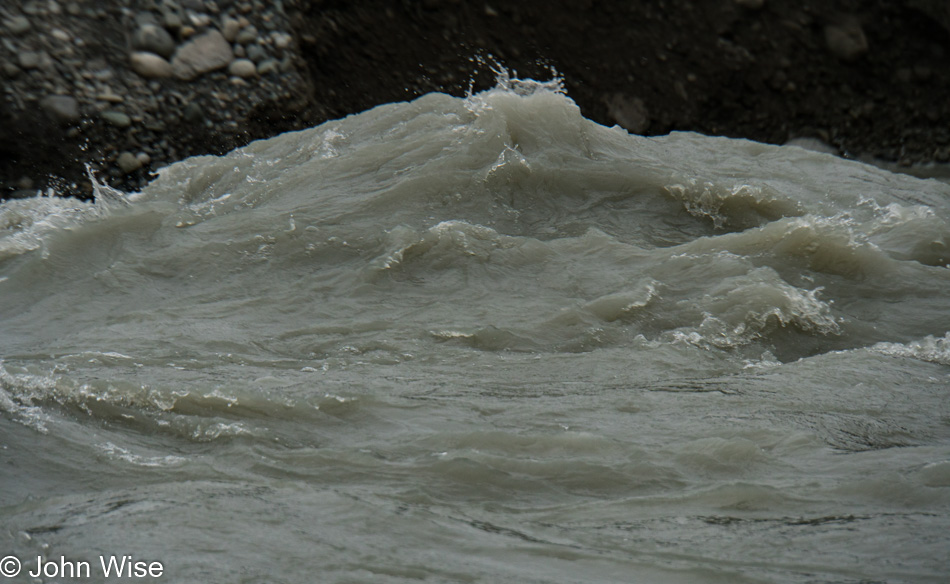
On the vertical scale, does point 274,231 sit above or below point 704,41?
below

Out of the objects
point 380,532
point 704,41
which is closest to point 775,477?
point 380,532

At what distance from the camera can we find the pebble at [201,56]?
7.70 metres

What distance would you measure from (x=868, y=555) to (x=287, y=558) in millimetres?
1309

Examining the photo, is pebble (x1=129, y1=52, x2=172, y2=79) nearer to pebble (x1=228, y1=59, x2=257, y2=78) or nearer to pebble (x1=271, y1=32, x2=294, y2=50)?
pebble (x1=228, y1=59, x2=257, y2=78)

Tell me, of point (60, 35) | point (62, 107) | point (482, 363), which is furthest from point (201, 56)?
point (482, 363)

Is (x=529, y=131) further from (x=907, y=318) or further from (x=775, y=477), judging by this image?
(x=775, y=477)

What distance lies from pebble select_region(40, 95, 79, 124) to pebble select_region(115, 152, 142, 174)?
0.41 metres

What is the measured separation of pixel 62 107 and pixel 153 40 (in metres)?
0.90

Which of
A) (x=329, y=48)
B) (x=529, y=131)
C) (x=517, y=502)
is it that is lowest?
(x=517, y=502)

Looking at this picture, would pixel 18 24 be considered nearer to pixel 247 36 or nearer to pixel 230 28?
pixel 230 28

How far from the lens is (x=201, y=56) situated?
25.5 feet

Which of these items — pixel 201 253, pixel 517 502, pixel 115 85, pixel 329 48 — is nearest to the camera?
pixel 517 502

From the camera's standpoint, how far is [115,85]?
7391 mm

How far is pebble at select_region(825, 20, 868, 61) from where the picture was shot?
888cm
